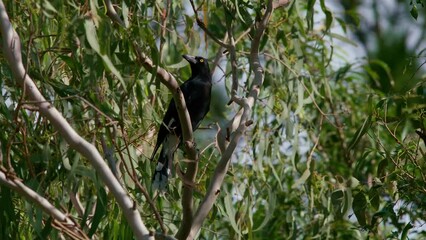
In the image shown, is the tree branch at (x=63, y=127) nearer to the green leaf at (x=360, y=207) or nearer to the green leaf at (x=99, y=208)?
the green leaf at (x=99, y=208)

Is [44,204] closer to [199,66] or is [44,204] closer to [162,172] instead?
[162,172]

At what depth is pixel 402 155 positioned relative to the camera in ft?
13.3

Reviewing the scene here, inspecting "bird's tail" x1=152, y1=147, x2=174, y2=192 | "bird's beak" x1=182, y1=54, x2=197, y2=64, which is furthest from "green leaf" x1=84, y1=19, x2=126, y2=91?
"bird's beak" x1=182, y1=54, x2=197, y2=64

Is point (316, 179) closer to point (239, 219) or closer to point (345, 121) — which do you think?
point (239, 219)

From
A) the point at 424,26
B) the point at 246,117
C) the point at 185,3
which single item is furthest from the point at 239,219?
the point at 424,26

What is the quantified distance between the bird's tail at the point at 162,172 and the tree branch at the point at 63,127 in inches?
40.5

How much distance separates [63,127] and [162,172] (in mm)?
1324

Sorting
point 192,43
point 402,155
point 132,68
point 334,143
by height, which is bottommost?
point 402,155

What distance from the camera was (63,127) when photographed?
127 inches

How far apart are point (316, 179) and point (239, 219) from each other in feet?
1.81

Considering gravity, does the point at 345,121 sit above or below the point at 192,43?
above

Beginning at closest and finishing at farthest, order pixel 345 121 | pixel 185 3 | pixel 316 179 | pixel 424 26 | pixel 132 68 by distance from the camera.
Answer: pixel 132 68, pixel 316 179, pixel 185 3, pixel 345 121, pixel 424 26

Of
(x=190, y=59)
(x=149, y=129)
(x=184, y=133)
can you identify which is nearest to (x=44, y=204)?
(x=184, y=133)

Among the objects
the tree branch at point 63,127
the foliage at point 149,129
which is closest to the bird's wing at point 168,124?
the foliage at point 149,129
